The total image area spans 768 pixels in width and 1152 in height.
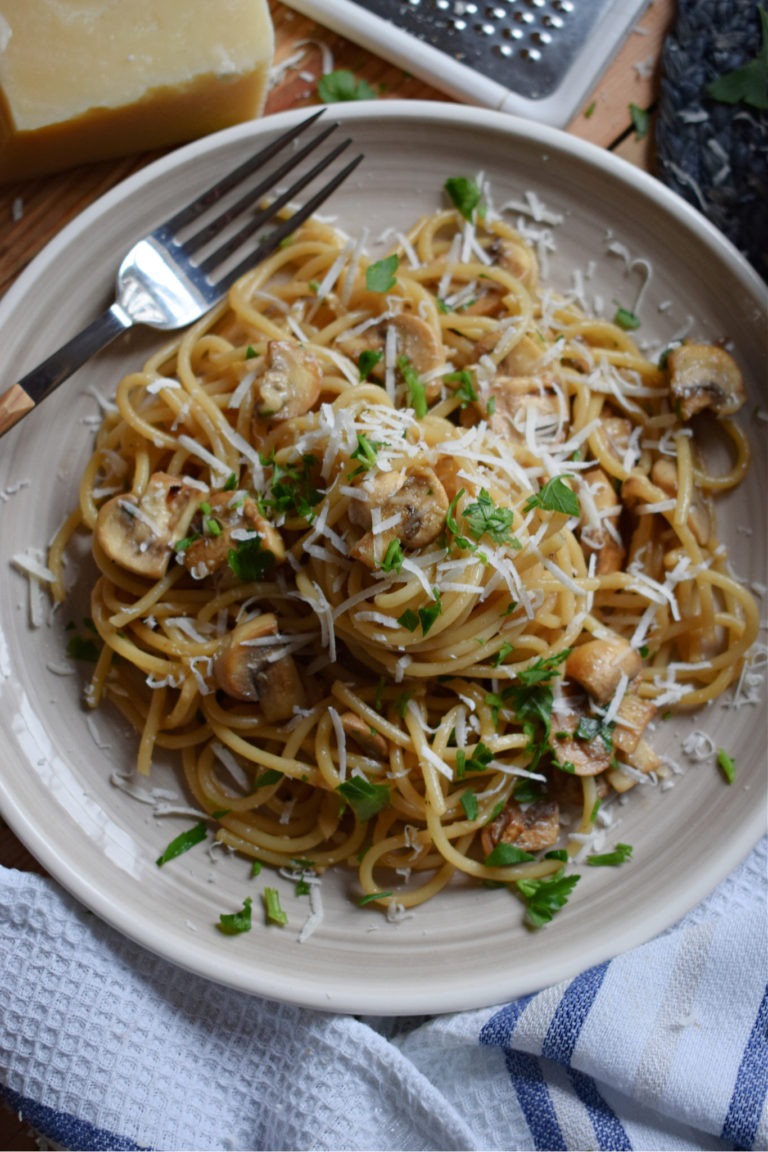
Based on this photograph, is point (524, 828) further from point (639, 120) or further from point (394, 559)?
point (639, 120)

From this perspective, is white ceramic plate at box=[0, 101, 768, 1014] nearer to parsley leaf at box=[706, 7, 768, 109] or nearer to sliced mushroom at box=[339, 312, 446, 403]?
sliced mushroom at box=[339, 312, 446, 403]

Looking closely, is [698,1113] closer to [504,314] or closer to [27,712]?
[27,712]

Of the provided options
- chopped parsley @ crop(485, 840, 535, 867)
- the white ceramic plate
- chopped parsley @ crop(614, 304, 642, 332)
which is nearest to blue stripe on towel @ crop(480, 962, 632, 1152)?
the white ceramic plate

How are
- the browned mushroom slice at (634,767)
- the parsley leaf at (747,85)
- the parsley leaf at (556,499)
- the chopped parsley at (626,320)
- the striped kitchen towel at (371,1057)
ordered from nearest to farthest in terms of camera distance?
the parsley leaf at (556,499) → the striped kitchen towel at (371,1057) → the browned mushroom slice at (634,767) → the chopped parsley at (626,320) → the parsley leaf at (747,85)

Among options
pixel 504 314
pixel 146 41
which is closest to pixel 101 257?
pixel 146 41

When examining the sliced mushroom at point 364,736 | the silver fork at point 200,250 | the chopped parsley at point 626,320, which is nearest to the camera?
the sliced mushroom at point 364,736

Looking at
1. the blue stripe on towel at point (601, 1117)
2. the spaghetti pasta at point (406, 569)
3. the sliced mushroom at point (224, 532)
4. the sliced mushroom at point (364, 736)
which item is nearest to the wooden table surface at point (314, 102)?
the spaghetti pasta at point (406, 569)

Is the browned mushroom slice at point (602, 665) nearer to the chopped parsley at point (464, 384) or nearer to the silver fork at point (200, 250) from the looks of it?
the chopped parsley at point (464, 384)

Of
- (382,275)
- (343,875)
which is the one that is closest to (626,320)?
(382,275)
